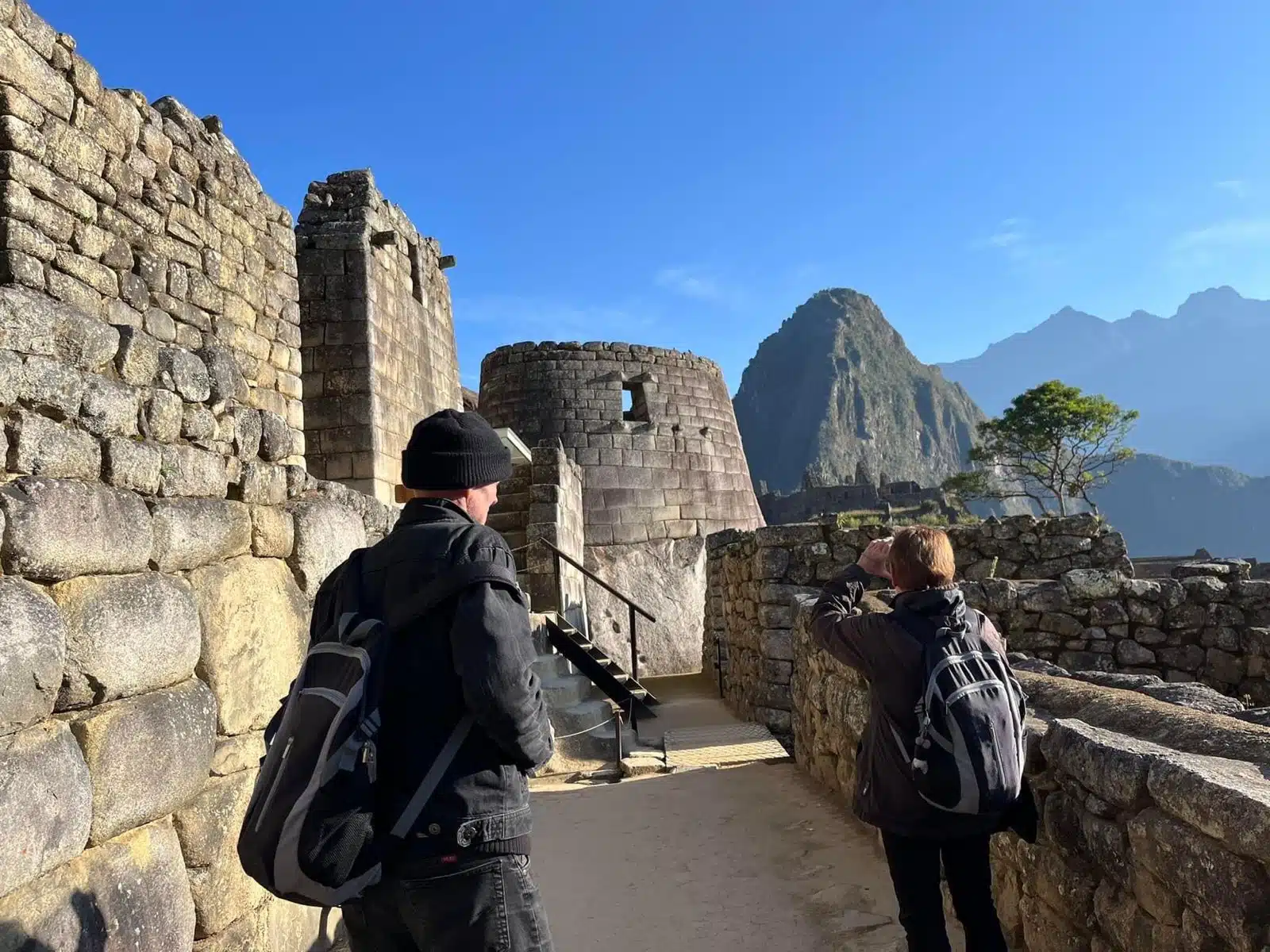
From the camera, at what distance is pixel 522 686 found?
1710 millimetres

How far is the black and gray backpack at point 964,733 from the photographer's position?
2.24m

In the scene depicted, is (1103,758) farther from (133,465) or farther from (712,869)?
(133,465)

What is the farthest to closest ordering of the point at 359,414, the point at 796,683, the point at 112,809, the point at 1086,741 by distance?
the point at 359,414 → the point at 796,683 → the point at 1086,741 → the point at 112,809

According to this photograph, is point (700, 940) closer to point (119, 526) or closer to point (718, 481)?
point (119, 526)

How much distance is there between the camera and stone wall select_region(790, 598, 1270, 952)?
1.76 m

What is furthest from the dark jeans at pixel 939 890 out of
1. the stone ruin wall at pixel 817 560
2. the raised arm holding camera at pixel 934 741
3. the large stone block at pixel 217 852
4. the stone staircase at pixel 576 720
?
the stone ruin wall at pixel 817 560

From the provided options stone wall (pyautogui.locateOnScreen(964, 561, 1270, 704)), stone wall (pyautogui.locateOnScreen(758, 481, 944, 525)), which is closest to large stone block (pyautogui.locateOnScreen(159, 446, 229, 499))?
stone wall (pyautogui.locateOnScreen(964, 561, 1270, 704))

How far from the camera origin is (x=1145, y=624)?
6.67m

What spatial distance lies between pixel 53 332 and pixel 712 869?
3.77 metres

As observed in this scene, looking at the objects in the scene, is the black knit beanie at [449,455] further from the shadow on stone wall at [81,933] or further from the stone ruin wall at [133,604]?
the shadow on stone wall at [81,933]

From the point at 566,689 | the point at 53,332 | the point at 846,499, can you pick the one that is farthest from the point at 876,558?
the point at 846,499

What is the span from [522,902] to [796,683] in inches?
197

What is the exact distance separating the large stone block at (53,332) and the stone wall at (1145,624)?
6.20m

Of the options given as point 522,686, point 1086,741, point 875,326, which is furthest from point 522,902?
point 875,326
